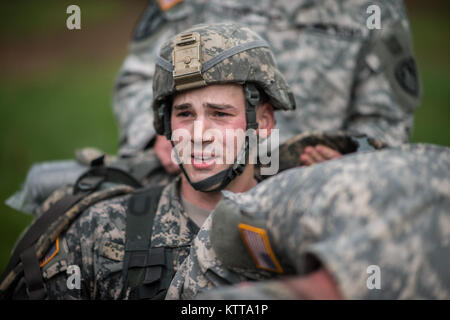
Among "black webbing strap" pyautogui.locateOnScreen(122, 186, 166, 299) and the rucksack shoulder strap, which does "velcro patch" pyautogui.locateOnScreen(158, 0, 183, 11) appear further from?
"black webbing strap" pyautogui.locateOnScreen(122, 186, 166, 299)

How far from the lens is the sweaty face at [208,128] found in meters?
3.23

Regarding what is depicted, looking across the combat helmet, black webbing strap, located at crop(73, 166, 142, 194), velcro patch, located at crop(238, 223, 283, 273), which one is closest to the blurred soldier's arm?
black webbing strap, located at crop(73, 166, 142, 194)

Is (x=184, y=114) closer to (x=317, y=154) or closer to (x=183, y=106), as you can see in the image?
(x=183, y=106)

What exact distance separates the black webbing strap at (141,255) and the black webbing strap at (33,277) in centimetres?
46

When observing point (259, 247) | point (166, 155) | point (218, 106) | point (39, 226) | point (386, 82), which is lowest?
point (39, 226)

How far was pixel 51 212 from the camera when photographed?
338 centimetres

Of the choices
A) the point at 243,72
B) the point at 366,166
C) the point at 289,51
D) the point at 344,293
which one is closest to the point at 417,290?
the point at 344,293

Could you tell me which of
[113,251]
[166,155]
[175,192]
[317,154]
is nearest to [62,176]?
[166,155]

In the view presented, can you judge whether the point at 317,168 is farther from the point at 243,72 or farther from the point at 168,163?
the point at 168,163

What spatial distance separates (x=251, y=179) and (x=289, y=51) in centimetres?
199

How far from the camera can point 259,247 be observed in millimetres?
2158

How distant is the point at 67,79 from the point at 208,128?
13.7 meters

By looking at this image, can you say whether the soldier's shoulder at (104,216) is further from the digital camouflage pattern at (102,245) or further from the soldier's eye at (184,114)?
the soldier's eye at (184,114)

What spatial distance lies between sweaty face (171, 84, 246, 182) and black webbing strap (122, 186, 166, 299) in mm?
373
